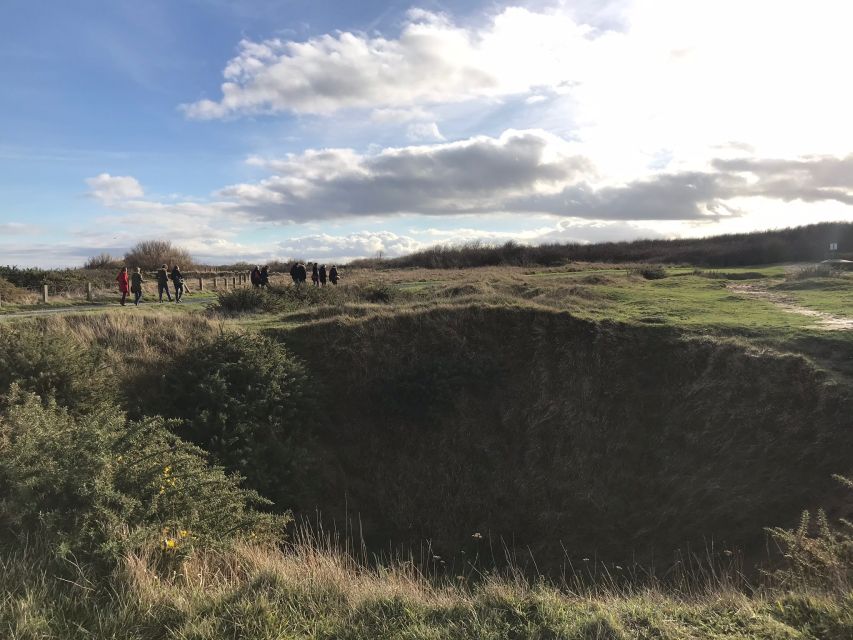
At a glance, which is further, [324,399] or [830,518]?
[324,399]

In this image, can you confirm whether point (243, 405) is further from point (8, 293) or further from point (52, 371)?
point (8, 293)

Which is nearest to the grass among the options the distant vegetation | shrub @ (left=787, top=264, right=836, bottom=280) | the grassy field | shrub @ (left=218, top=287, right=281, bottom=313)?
the grassy field

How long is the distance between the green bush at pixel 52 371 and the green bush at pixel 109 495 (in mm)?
3053

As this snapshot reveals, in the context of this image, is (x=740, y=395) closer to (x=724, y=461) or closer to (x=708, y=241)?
(x=724, y=461)

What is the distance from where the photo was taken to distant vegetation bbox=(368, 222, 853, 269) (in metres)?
48.2

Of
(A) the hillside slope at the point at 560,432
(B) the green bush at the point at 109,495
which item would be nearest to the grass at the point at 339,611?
(B) the green bush at the point at 109,495

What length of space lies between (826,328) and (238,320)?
16.2 m

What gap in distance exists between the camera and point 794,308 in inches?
671

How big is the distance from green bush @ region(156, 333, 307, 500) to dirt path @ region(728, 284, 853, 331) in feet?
43.6

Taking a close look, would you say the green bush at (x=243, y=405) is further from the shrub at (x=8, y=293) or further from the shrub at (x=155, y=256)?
the shrub at (x=155, y=256)

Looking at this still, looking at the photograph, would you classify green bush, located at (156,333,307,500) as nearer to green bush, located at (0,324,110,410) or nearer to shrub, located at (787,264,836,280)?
green bush, located at (0,324,110,410)

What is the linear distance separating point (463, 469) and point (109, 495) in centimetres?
909

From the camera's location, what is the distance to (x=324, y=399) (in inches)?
546

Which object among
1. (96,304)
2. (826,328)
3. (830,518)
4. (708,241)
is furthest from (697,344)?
(708,241)
